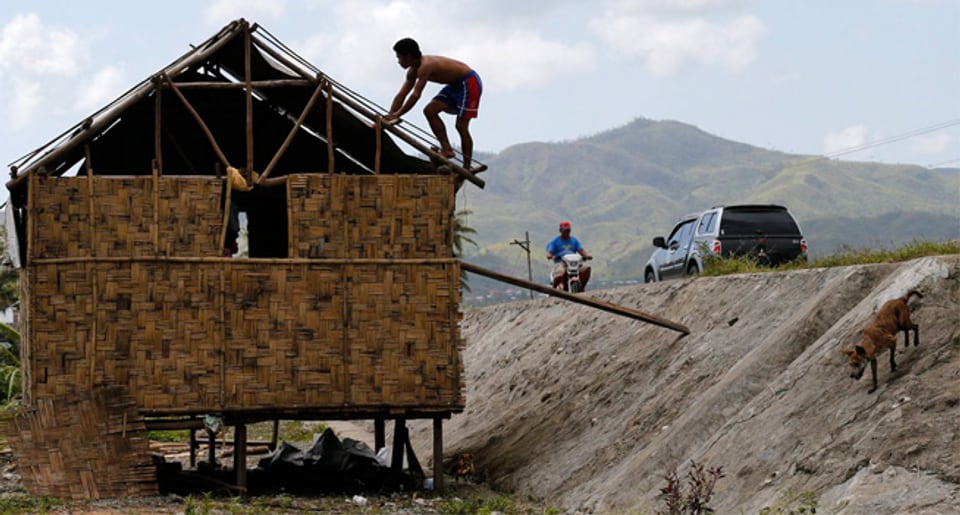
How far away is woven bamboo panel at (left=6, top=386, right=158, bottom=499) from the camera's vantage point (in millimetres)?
14195

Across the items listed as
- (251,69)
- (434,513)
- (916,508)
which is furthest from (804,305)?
(251,69)

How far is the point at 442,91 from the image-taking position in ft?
52.3

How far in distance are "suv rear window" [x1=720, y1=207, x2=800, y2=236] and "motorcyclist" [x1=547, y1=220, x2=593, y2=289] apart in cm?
244

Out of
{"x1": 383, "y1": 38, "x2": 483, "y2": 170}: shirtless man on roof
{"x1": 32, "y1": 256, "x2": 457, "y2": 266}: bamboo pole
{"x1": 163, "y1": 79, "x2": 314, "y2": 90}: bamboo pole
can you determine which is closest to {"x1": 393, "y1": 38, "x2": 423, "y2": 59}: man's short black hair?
{"x1": 383, "y1": 38, "x2": 483, "y2": 170}: shirtless man on roof

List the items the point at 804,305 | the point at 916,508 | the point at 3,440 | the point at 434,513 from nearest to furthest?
the point at 916,508 < the point at 434,513 < the point at 804,305 < the point at 3,440

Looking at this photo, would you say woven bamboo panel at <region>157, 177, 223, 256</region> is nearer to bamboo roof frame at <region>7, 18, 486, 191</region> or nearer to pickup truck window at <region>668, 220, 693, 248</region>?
bamboo roof frame at <region>7, 18, 486, 191</region>

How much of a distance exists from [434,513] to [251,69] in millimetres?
6032

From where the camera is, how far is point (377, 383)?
15.0m

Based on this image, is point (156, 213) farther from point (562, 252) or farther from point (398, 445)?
point (562, 252)

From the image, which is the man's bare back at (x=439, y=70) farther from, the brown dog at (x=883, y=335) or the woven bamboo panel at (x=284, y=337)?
the brown dog at (x=883, y=335)

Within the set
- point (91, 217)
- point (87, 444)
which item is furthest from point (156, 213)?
point (87, 444)

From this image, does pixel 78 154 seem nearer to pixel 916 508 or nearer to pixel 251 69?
pixel 251 69

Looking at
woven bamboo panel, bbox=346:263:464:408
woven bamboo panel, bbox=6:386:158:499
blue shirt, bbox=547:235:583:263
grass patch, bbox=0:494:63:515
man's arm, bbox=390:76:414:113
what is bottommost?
grass patch, bbox=0:494:63:515

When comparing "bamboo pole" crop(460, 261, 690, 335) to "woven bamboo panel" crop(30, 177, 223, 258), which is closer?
"woven bamboo panel" crop(30, 177, 223, 258)
